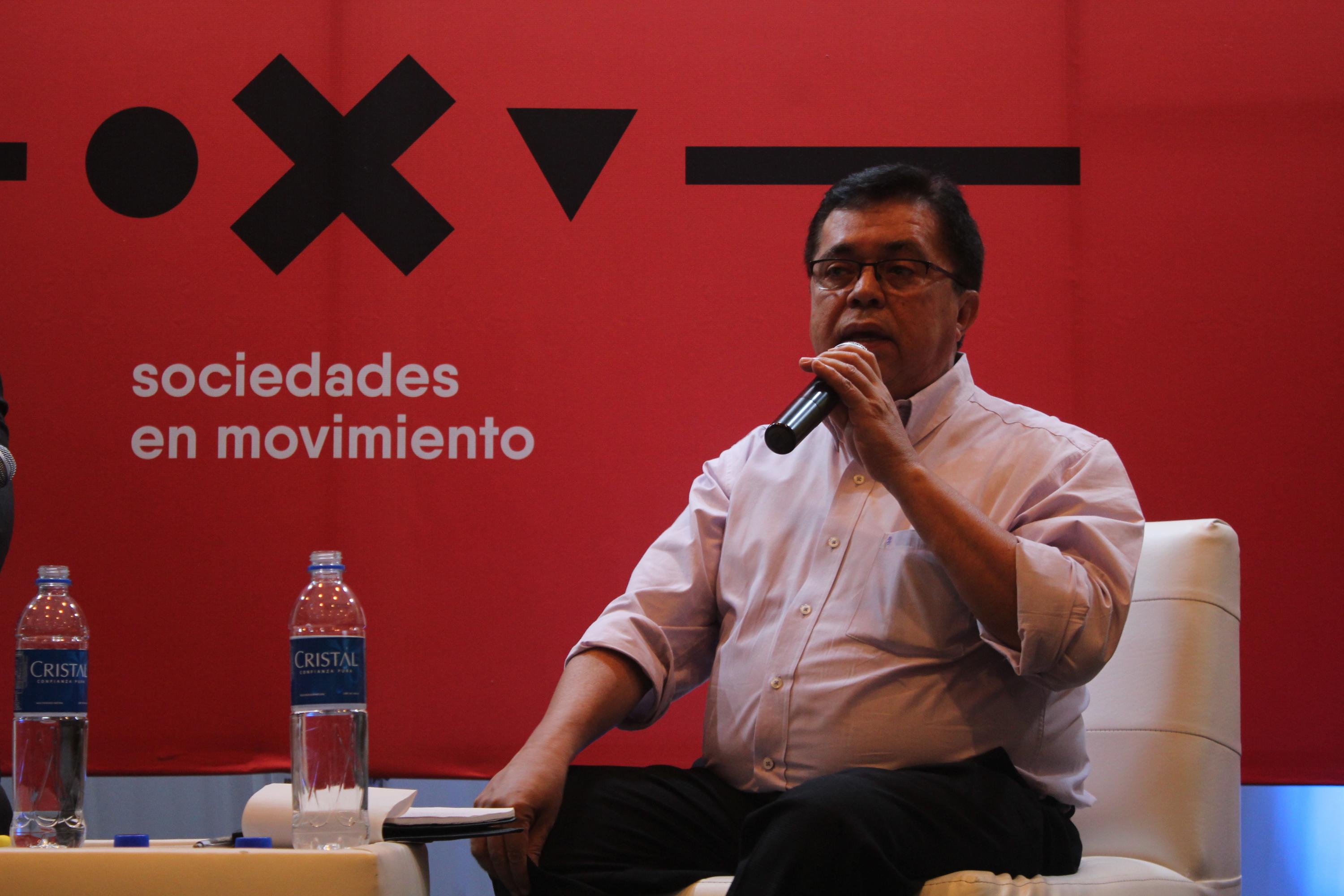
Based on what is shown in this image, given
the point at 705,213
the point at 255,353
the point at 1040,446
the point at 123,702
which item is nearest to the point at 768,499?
the point at 1040,446

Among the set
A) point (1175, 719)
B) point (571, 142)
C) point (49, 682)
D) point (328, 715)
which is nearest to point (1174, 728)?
point (1175, 719)

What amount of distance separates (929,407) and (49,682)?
112cm

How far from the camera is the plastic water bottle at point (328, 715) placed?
117 cm

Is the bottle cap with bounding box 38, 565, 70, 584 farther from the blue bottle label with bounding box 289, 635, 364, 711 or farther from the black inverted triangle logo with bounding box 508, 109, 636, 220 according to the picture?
the black inverted triangle logo with bounding box 508, 109, 636, 220

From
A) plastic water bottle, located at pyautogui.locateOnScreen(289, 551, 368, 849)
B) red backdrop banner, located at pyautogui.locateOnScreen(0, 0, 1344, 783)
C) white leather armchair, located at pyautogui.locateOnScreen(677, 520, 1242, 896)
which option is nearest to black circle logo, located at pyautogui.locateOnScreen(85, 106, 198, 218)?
red backdrop banner, located at pyautogui.locateOnScreen(0, 0, 1344, 783)

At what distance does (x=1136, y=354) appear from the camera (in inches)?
90.3

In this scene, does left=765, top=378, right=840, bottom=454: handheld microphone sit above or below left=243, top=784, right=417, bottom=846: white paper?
above

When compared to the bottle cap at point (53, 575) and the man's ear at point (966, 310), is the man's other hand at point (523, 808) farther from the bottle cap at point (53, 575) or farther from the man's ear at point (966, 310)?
the man's ear at point (966, 310)

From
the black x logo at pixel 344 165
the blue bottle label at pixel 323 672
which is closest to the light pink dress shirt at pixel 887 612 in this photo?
the blue bottle label at pixel 323 672

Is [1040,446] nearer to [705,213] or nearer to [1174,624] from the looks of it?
[1174,624]

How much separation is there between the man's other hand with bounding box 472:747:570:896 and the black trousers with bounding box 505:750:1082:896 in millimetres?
28

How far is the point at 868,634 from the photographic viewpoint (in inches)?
59.3

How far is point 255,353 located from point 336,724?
1.20 metres

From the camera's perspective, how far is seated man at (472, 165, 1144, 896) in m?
1.33
